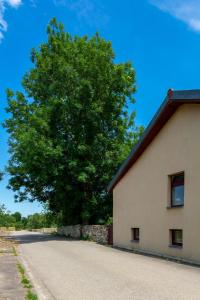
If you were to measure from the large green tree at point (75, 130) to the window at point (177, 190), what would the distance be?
1344cm

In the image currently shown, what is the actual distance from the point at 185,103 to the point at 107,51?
19.5 metres

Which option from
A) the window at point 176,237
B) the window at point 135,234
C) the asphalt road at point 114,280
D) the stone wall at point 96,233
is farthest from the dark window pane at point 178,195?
the stone wall at point 96,233

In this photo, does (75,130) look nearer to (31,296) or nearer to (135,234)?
(135,234)

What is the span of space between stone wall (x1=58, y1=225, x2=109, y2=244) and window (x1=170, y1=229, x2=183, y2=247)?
992cm

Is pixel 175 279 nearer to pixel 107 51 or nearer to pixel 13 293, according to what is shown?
pixel 13 293

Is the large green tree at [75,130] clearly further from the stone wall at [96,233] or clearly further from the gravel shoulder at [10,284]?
the gravel shoulder at [10,284]

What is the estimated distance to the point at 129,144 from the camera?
3594 cm

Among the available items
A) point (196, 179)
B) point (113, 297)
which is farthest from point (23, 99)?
point (113, 297)

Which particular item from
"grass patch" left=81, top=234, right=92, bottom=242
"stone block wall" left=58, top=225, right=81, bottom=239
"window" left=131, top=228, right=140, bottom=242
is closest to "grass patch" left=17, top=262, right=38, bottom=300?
"window" left=131, top=228, right=140, bottom=242

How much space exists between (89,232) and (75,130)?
26.4 feet

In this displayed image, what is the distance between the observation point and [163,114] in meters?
18.5

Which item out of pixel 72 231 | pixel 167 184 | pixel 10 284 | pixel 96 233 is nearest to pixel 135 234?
pixel 167 184

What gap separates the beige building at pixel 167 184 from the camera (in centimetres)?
1592

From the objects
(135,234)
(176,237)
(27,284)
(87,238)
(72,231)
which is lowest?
(87,238)
